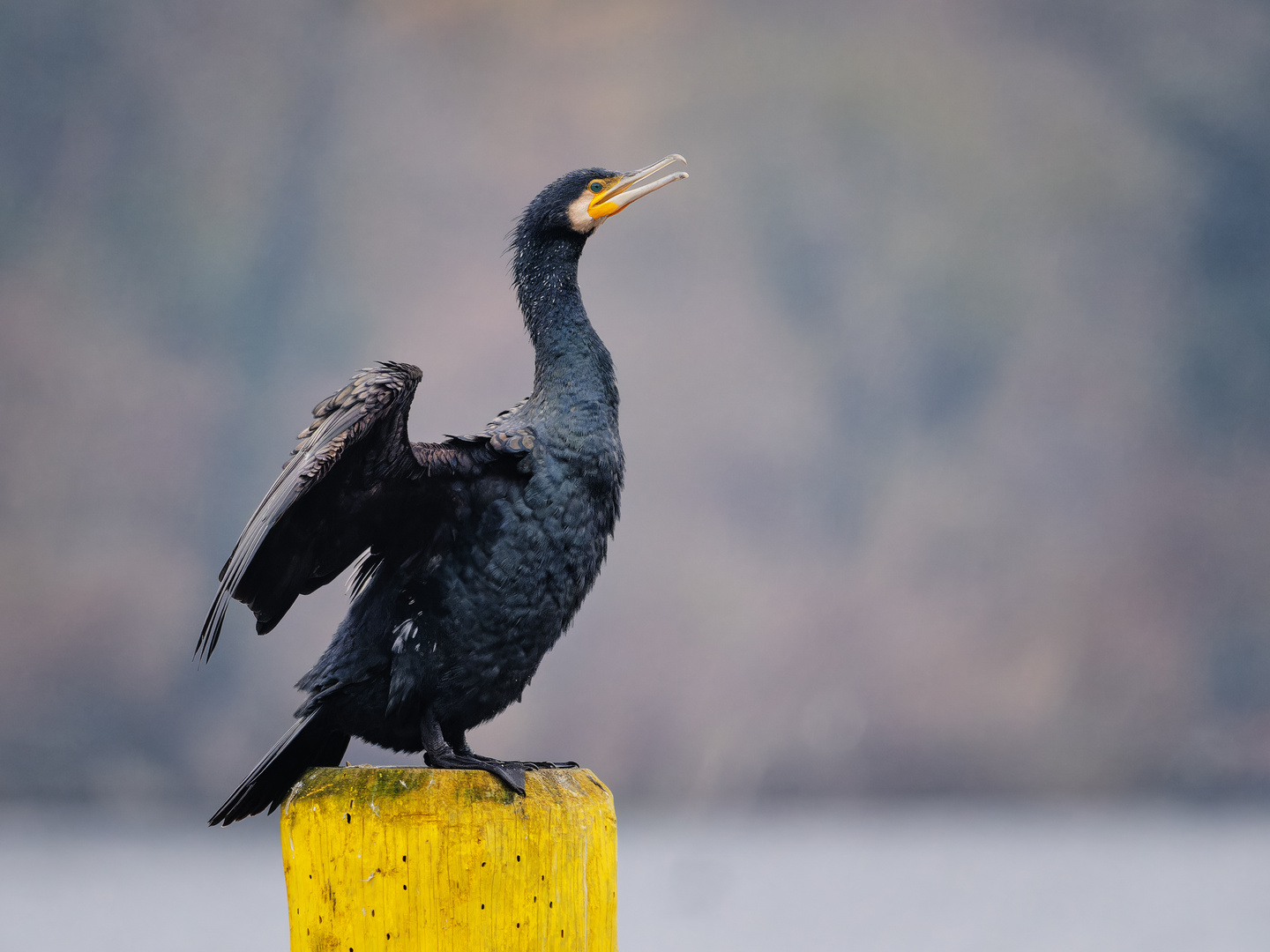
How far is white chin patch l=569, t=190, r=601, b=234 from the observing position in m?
3.75

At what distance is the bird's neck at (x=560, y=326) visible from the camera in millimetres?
3486

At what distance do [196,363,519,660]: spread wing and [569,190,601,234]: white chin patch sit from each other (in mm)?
922

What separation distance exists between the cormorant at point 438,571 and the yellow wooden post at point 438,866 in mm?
261

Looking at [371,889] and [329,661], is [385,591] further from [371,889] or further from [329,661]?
[371,889]

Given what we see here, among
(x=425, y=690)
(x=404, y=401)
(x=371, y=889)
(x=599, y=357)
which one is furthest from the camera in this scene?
(x=599, y=357)

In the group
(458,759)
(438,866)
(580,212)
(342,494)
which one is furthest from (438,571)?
(580,212)

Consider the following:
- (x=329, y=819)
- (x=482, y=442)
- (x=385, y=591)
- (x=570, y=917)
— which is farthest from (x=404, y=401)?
(x=570, y=917)

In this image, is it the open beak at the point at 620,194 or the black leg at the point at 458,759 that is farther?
the open beak at the point at 620,194

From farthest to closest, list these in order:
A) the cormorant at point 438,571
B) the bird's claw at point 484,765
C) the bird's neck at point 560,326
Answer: the bird's neck at point 560,326
the cormorant at point 438,571
the bird's claw at point 484,765

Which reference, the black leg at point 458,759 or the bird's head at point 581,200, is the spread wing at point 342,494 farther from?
the bird's head at point 581,200

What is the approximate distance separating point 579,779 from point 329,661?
0.82 m

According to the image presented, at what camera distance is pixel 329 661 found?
321cm

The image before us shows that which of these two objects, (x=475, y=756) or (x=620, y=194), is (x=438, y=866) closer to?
(x=475, y=756)

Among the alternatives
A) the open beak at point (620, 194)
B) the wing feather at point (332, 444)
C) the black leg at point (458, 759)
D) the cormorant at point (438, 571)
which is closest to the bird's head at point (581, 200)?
the open beak at point (620, 194)
